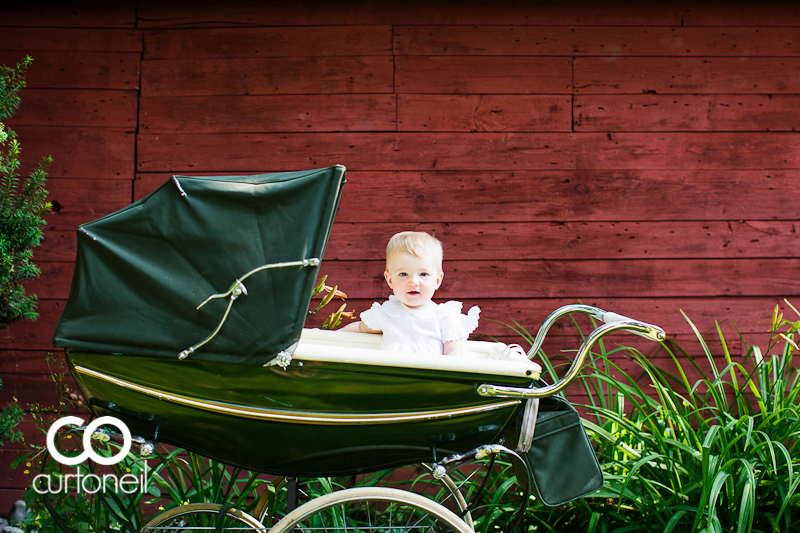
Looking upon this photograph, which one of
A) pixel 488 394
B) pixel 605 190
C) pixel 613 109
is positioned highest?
pixel 613 109

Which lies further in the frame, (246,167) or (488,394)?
(246,167)

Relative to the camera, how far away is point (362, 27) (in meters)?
2.38

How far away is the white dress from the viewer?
1.54 metres

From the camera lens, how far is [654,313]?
2.38m

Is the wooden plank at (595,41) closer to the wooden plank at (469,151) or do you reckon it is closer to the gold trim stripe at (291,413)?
the wooden plank at (469,151)

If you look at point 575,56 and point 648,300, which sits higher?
point 575,56

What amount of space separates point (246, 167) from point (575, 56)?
5.68 feet

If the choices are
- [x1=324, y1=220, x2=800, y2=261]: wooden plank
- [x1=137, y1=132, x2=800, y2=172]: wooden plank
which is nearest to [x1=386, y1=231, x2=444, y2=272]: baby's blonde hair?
[x1=324, y1=220, x2=800, y2=261]: wooden plank

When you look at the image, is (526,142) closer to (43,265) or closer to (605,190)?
(605,190)

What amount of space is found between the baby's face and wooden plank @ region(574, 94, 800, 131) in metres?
1.35

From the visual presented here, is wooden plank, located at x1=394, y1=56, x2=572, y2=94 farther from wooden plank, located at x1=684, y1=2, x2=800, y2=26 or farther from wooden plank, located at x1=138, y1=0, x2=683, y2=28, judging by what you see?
wooden plank, located at x1=684, y1=2, x2=800, y2=26

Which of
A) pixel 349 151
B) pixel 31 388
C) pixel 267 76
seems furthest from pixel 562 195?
pixel 31 388

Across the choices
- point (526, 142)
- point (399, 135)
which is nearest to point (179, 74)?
point (399, 135)

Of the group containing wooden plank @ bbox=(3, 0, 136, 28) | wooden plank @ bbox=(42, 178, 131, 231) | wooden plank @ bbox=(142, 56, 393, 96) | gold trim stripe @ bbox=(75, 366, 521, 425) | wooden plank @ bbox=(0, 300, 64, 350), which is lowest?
gold trim stripe @ bbox=(75, 366, 521, 425)
